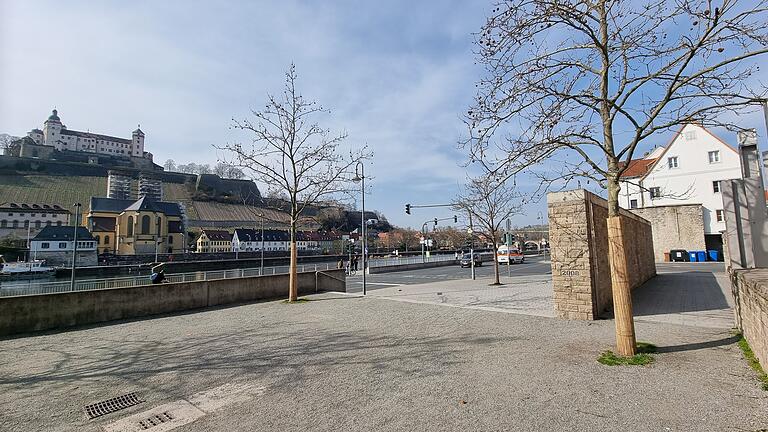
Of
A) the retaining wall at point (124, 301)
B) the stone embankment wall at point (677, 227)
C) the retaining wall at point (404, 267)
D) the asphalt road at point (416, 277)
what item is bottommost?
the asphalt road at point (416, 277)

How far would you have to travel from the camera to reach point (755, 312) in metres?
5.26

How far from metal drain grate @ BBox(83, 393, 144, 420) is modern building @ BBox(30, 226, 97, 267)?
7554 centimetres

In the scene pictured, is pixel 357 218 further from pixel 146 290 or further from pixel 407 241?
pixel 146 290

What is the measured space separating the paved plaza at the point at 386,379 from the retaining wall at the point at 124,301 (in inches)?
45.6

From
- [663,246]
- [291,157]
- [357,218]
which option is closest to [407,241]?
[357,218]

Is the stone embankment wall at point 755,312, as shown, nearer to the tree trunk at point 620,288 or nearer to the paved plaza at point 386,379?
the paved plaza at point 386,379

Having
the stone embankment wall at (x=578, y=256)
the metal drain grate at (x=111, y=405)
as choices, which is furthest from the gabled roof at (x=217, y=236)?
the metal drain grate at (x=111, y=405)

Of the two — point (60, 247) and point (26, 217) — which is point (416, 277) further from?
point (26, 217)

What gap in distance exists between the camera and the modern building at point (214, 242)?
9788 cm

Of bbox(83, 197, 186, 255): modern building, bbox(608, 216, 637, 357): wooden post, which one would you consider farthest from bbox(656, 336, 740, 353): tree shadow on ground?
bbox(83, 197, 186, 255): modern building

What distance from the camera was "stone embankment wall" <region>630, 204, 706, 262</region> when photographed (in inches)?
1367

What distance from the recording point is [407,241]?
89.5 metres

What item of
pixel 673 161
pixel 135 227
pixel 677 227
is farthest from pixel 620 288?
pixel 135 227

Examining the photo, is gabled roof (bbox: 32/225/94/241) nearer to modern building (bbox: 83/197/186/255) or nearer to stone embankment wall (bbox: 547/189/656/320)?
modern building (bbox: 83/197/186/255)
